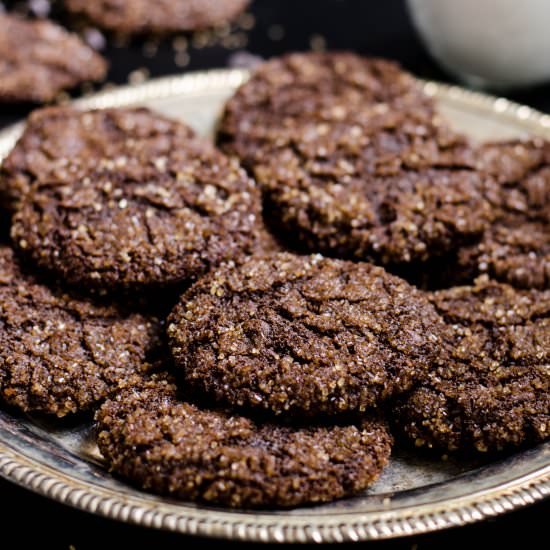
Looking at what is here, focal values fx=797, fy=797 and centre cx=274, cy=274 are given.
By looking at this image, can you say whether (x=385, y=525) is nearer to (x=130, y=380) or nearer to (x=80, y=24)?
(x=130, y=380)

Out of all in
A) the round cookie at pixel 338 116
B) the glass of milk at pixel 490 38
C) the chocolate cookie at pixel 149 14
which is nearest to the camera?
the round cookie at pixel 338 116

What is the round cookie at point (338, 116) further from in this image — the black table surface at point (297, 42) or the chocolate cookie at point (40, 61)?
the chocolate cookie at point (40, 61)

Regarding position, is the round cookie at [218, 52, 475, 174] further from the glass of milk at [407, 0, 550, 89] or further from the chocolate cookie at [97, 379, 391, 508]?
the chocolate cookie at [97, 379, 391, 508]

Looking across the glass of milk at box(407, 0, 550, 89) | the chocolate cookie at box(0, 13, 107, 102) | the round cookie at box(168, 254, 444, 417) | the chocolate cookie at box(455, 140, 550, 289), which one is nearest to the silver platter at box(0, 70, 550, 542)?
the round cookie at box(168, 254, 444, 417)

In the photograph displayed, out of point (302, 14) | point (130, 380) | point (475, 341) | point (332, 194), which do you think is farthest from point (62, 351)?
point (302, 14)

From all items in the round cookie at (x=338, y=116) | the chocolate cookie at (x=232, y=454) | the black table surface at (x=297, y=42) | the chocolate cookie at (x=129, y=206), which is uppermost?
the black table surface at (x=297, y=42)

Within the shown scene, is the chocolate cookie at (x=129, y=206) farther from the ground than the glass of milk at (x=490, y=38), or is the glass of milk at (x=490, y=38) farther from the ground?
the glass of milk at (x=490, y=38)

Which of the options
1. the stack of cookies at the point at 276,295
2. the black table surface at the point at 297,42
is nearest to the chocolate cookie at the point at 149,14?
the black table surface at the point at 297,42
